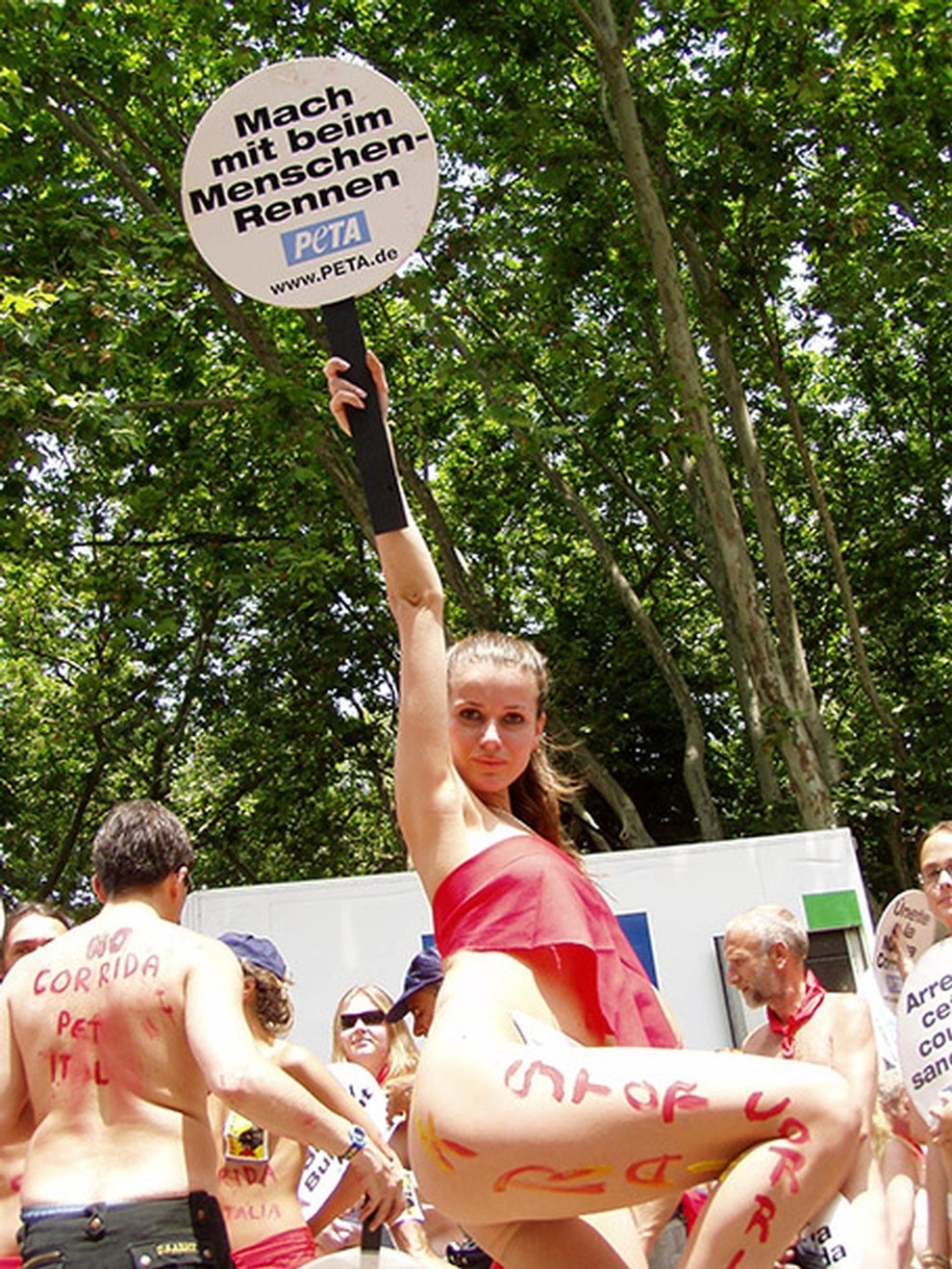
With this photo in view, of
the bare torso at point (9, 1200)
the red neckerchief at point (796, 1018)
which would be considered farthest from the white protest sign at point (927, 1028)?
the bare torso at point (9, 1200)

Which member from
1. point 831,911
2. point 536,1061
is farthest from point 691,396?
point 536,1061

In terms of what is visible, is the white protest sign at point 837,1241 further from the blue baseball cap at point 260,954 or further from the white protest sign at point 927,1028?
the blue baseball cap at point 260,954

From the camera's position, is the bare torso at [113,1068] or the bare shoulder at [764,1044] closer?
the bare torso at [113,1068]

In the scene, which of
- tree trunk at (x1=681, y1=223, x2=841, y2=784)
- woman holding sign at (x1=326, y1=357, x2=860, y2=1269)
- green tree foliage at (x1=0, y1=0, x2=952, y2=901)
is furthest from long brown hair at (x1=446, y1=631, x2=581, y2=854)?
tree trunk at (x1=681, y1=223, x2=841, y2=784)

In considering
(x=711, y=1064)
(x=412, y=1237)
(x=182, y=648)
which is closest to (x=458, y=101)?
(x=182, y=648)

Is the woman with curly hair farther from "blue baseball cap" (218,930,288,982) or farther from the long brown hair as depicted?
the long brown hair

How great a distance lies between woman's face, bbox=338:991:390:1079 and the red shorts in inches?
68.3

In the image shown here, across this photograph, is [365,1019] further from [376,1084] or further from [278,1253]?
[278,1253]

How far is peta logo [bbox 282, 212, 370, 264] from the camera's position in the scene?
2.63 m

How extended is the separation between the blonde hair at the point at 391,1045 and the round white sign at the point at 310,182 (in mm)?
3856

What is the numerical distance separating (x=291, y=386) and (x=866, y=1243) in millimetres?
9241

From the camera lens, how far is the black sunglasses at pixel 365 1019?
5.82 meters

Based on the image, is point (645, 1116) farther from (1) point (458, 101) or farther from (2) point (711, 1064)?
(1) point (458, 101)

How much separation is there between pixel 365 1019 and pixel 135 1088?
9.20 ft
